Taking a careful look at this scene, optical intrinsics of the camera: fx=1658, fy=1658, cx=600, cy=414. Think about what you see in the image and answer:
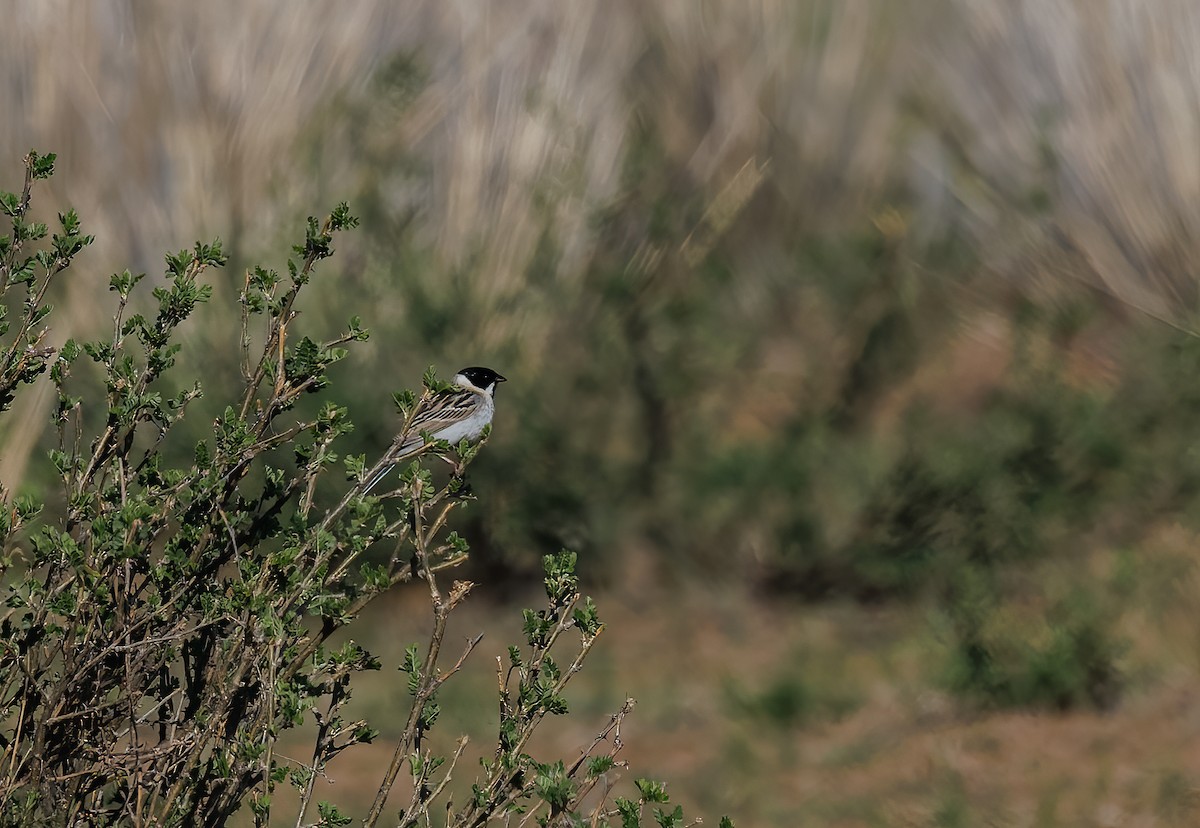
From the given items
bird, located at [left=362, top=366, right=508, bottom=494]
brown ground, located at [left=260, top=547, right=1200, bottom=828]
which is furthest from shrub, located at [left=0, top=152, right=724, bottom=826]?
bird, located at [left=362, top=366, right=508, bottom=494]

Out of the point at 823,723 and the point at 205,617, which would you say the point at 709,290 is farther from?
the point at 205,617

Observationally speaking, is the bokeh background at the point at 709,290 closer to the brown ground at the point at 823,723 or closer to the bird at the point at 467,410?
the brown ground at the point at 823,723

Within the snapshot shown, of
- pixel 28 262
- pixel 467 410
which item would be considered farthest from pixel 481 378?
pixel 28 262

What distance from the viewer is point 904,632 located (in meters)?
6.57

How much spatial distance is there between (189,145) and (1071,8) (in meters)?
3.89

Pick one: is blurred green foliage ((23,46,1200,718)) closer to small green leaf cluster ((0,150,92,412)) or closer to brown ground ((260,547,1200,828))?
brown ground ((260,547,1200,828))

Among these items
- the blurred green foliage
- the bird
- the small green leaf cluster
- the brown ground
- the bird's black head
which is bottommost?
the small green leaf cluster

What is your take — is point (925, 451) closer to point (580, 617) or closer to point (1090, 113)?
point (1090, 113)

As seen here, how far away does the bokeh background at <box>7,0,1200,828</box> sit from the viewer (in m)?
6.62

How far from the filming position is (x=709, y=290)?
7457 mm

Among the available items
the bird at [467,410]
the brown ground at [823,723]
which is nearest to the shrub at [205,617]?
the brown ground at [823,723]

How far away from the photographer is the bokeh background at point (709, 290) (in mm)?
6621

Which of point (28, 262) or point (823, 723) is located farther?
point (823, 723)

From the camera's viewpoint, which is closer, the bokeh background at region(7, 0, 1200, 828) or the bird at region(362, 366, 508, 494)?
the bird at region(362, 366, 508, 494)
